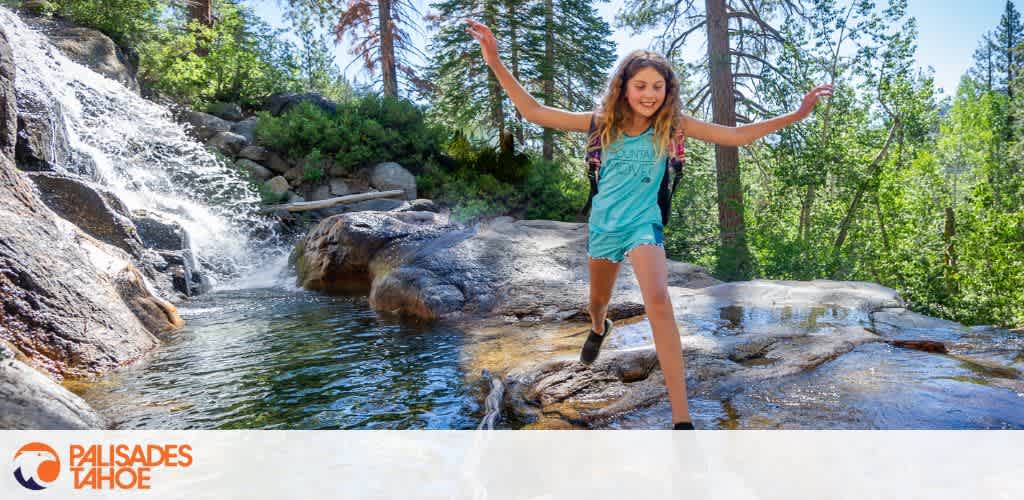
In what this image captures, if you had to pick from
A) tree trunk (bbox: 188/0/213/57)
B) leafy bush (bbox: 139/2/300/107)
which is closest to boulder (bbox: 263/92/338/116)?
leafy bush (bbox: 139/2/300/107)

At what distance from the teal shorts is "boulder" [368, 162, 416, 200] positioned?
1410 cm

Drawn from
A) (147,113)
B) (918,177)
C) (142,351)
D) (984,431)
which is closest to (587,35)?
(918,177)

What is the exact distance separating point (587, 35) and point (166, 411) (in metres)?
17.0

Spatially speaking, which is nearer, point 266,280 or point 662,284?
point 662,284

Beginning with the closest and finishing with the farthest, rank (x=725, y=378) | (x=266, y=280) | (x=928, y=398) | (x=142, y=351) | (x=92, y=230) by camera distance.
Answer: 1. (x=928, y=398)
2. (x=725, y=378)
3. (x=142, y=351)
4. (x=92, y=230)
5. (x=266, y=280)

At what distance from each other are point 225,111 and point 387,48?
206 inches

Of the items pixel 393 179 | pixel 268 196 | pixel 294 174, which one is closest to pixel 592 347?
pixel 268 196

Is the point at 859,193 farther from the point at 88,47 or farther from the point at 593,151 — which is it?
the point at 88,47

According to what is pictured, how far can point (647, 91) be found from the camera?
9.97 feet

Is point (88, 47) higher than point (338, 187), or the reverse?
point (88, 47)

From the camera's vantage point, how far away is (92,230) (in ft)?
25.7
